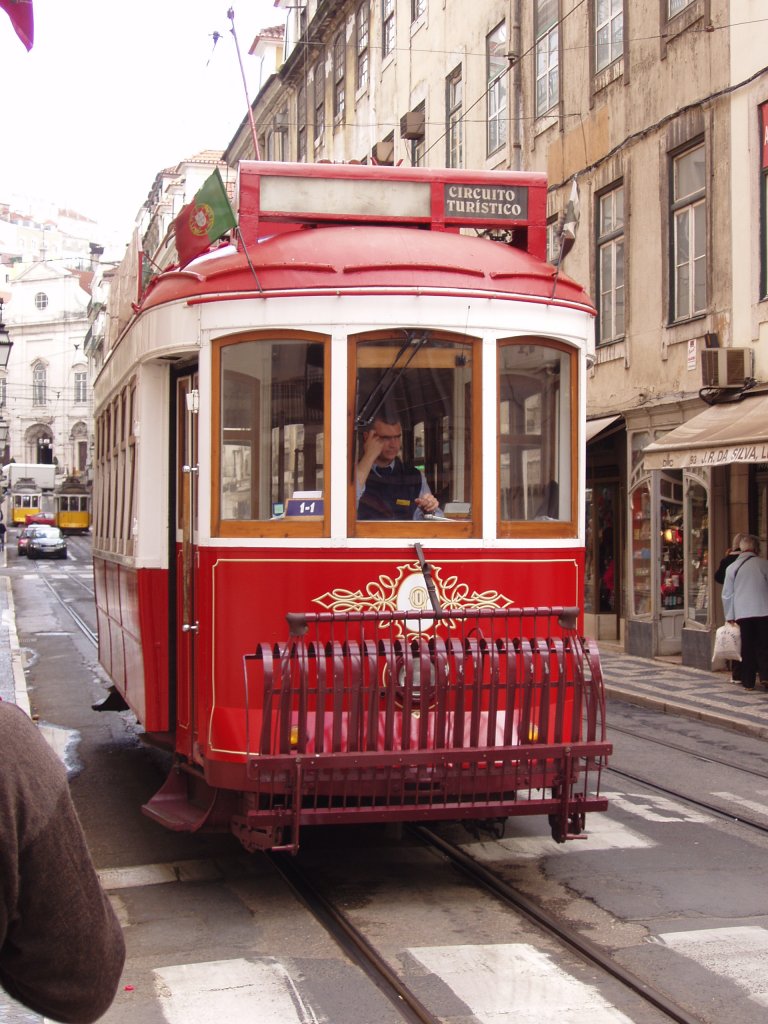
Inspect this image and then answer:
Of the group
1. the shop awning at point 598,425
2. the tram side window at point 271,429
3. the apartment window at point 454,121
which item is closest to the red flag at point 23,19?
the tram side window at point 271,429

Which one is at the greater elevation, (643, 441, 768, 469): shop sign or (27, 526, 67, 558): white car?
(643, 441, 768, 469): shop sign

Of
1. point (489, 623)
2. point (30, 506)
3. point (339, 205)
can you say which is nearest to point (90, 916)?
point (489, 623)

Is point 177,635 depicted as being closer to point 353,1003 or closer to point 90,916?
point 353,1003

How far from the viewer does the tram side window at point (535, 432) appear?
6273 millimetres

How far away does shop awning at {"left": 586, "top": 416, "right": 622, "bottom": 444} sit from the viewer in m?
18.4

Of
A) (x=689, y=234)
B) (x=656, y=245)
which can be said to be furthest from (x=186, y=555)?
(x=656, y=245)

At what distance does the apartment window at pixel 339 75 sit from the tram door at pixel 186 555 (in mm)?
28787

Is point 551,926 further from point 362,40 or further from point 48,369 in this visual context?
point 48,369

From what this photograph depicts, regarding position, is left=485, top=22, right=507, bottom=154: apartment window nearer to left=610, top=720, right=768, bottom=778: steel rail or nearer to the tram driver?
left=610, top=720, right=768, bottom=778: steel rail

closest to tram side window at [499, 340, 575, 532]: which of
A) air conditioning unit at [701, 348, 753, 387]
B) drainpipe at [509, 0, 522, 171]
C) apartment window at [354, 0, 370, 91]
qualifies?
air conditioning unit at [701, 348, 753, 387]

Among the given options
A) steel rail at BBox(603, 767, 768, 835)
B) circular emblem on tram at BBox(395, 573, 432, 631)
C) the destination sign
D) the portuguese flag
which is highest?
the destination sign

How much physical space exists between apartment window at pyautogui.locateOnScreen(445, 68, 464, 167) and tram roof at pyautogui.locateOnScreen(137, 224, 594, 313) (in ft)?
64.9

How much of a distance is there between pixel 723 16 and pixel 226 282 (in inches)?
455

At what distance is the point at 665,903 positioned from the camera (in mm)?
5910
